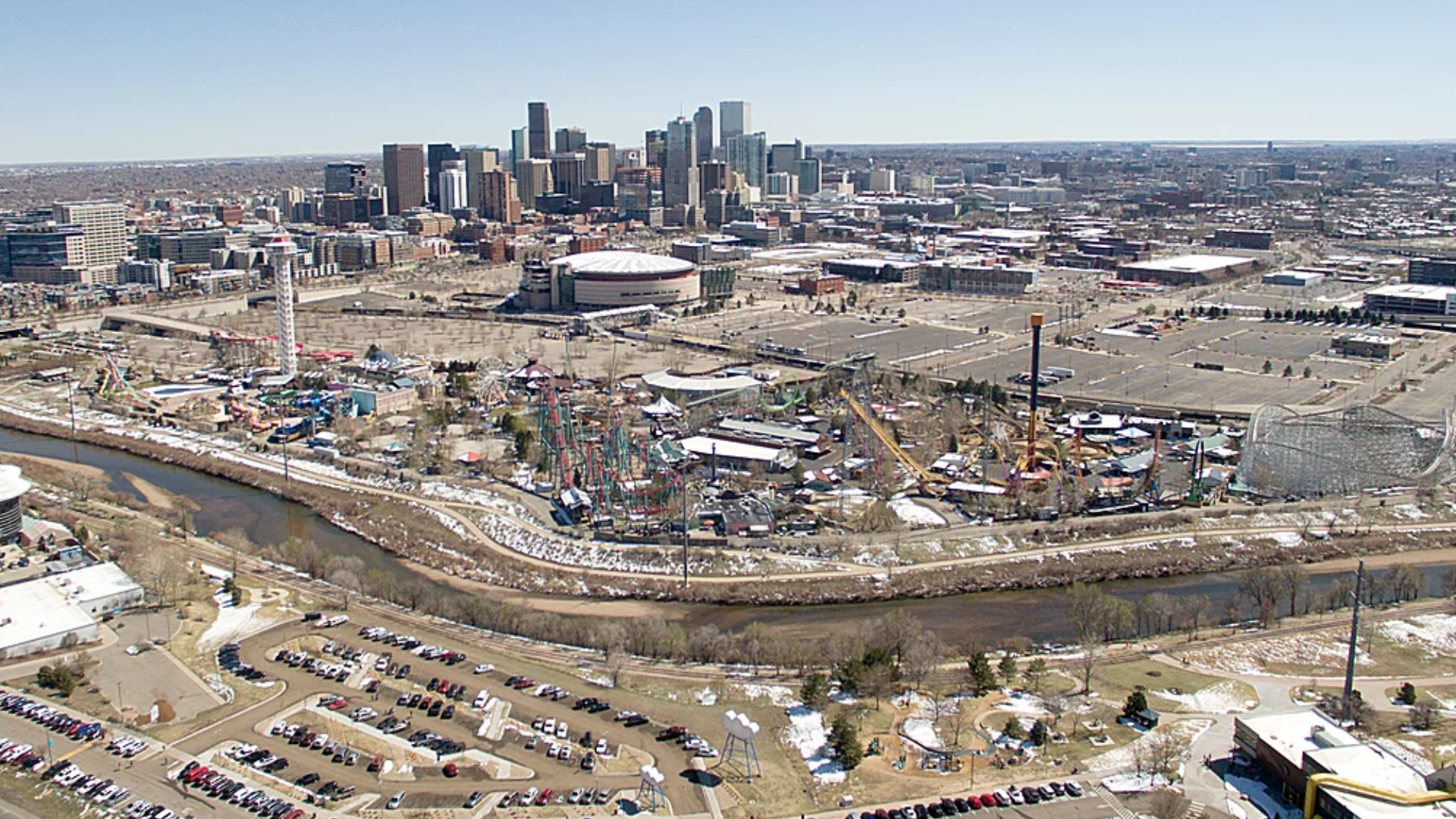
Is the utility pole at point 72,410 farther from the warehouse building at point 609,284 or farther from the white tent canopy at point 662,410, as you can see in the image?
the warehouse building at point 609,284

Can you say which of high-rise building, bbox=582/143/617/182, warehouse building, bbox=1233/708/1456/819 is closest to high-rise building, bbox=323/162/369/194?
high-rise building, bbox=582/143/617/182

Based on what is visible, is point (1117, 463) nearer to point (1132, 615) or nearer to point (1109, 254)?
point (1132, 615)

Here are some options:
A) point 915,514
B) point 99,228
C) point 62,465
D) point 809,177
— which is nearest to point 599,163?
point 809,177

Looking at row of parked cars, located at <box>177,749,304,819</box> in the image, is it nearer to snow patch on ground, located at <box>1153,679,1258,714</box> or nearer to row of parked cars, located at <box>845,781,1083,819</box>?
row of parked cars, located at <box>845,781,1083,819</box>

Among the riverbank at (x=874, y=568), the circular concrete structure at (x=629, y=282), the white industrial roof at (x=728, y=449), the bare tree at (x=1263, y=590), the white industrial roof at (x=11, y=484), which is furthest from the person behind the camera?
the circular concrete structure at (x=629, y=282)

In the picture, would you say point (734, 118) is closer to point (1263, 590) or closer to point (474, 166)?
point (474, 166)

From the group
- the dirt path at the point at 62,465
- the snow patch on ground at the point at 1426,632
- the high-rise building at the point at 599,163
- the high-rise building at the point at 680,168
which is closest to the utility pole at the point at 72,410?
the dirt path at the point at 62,465
